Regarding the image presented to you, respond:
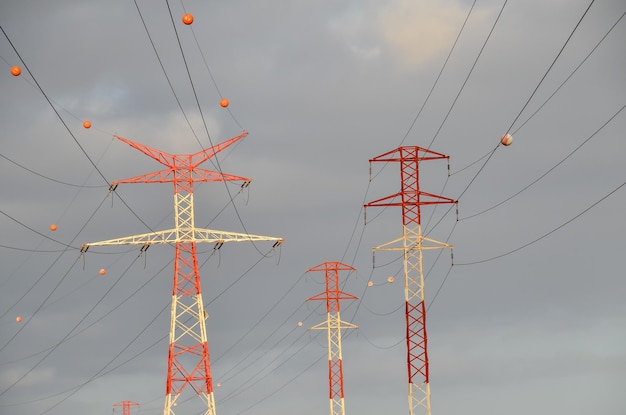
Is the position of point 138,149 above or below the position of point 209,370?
above

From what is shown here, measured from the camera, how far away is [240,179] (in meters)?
80.2

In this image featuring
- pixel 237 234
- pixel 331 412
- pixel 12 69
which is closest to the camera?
pixel 12 69

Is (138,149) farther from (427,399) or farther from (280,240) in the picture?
(427,399)

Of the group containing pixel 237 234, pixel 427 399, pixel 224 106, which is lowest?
pixel 427 399

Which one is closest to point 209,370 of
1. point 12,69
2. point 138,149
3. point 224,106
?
point 138,149

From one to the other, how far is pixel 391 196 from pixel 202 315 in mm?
12655

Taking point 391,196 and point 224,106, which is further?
point 391,196

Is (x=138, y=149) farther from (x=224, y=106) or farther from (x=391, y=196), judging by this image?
(x=224, y=106)

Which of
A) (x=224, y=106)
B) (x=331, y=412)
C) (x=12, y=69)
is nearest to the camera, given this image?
(x=12, y=69)

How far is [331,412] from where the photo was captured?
103 m

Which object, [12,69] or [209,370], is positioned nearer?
[12,69]

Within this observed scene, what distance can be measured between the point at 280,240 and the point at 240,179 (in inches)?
191

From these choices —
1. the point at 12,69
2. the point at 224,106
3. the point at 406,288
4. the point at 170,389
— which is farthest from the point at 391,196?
the point at 12,69

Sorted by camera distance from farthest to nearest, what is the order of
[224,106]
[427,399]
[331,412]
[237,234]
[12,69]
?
1. [331,412]
2. [237,234]
3. [427,399]
4. [224,106]
5. [12,69]
